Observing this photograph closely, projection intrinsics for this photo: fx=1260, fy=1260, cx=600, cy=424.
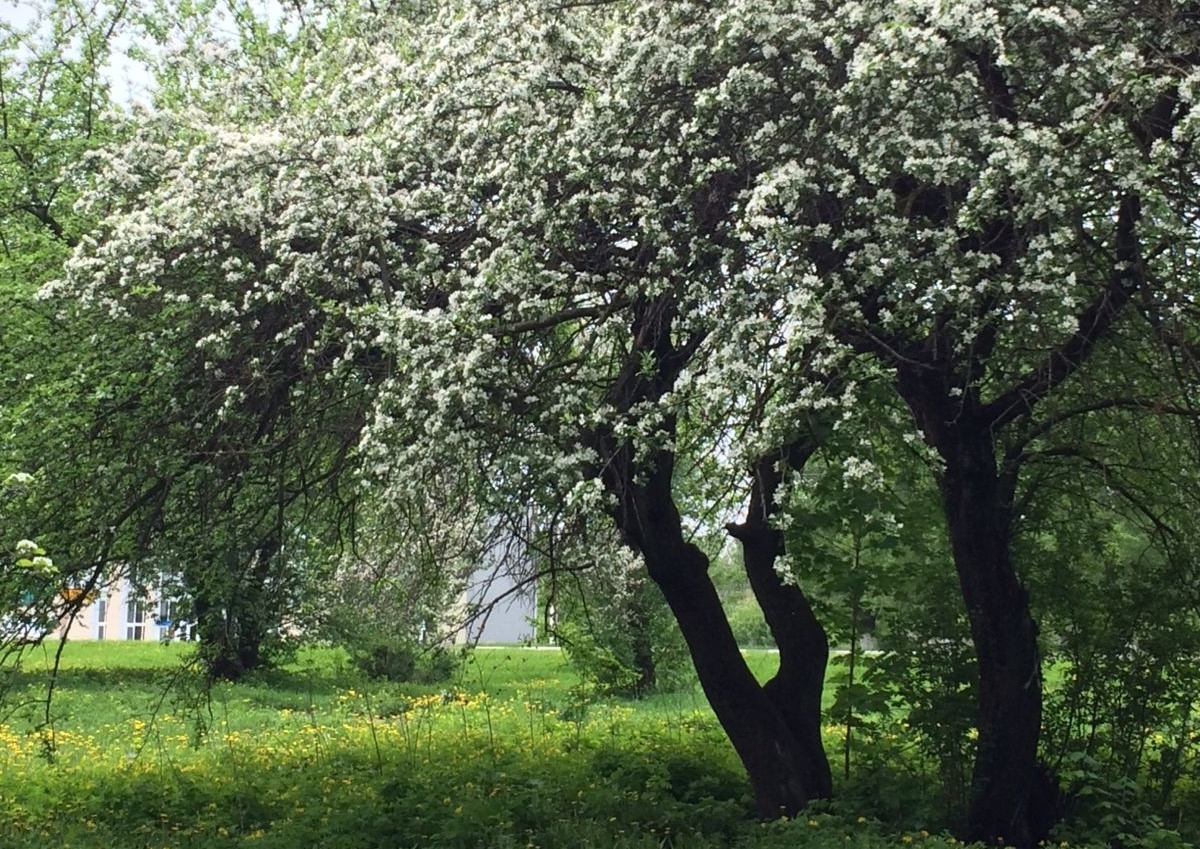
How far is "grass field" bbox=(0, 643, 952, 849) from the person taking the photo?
8422mm

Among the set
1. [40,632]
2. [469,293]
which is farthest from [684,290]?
[40,632]

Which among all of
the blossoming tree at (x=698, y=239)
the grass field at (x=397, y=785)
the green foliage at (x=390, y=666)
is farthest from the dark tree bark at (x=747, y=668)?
the green foliage at (x=390, y=666)

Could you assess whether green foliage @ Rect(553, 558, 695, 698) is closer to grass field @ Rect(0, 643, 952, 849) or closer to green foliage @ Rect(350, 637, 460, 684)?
grass field @ Rect(0, 643, 952, 849)

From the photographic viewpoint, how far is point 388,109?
294 inches

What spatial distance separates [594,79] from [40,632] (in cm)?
521

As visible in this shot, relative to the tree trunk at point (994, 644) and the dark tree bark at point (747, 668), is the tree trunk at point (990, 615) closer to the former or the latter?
the tree trunk at point (994, 644)

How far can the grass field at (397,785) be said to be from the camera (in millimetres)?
8422

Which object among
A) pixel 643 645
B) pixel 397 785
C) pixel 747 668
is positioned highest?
pixel 747 668

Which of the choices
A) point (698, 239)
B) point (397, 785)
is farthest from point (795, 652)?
point (698, 239)

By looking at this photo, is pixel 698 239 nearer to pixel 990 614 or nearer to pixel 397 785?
pixel 990 614

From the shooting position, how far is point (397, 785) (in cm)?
978

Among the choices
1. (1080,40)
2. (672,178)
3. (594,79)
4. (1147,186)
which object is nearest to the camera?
(1147,186)

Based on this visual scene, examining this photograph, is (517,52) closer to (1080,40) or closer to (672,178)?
(672,178)

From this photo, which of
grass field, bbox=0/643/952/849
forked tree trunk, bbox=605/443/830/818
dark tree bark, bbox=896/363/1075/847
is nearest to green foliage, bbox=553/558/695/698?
grass field, bbox=0/643/952/849
